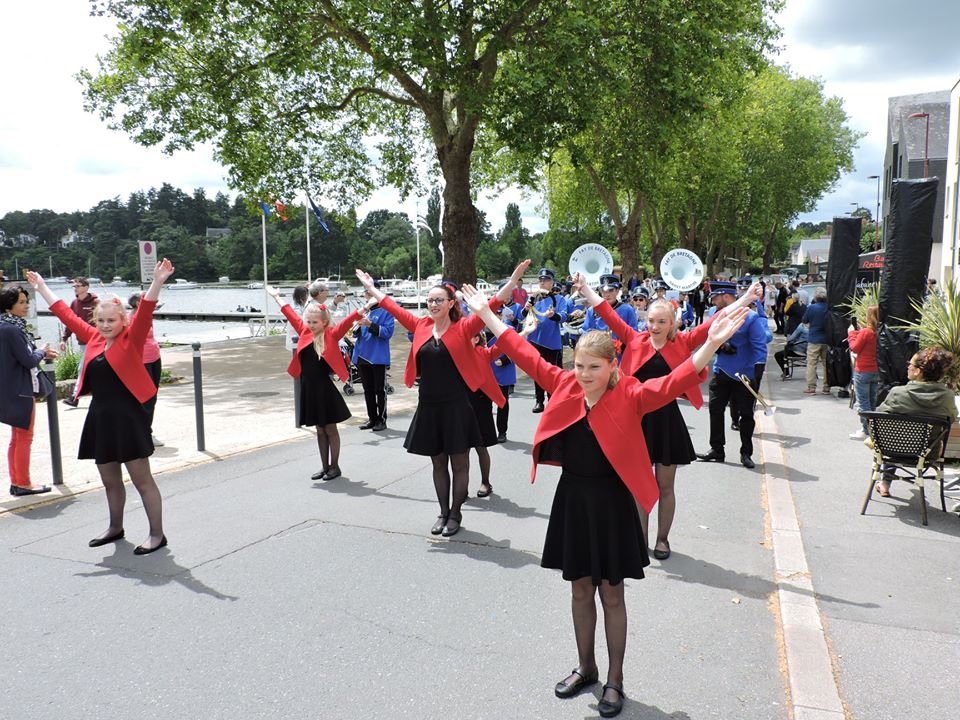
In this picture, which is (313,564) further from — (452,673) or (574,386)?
(574,386)

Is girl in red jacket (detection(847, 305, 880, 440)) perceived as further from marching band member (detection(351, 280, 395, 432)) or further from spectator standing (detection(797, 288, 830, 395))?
marching band member (detection(351, 280, 395, 432))

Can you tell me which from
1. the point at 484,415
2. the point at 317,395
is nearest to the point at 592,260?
the point at 484,415

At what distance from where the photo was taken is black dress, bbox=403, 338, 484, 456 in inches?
Answer: 235

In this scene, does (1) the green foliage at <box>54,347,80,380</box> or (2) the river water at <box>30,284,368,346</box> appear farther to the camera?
(2) the river water at <box>30,284,368,346</box>

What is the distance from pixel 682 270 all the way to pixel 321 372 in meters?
14.3

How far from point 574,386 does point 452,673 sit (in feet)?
5.15

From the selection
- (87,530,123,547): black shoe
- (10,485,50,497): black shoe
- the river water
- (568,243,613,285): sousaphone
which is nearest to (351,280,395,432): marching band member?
(10,485,50,497): black shoe

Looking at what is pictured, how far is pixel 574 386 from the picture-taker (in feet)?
11.8

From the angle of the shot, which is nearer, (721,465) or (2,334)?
(2,334)

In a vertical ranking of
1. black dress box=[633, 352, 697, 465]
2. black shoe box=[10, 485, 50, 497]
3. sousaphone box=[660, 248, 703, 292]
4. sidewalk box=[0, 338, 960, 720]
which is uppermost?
sousaphone box=[660, 248, 703, 292]

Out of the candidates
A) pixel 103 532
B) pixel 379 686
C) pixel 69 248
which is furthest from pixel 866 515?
pixel 69 248

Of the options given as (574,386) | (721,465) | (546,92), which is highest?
(546,92)

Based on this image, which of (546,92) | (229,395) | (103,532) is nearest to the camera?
(103,532)

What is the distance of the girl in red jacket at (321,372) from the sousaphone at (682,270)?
1293 centimetres
